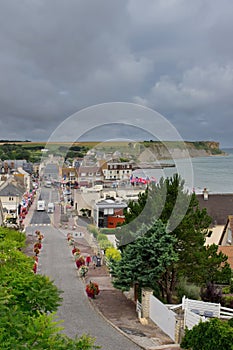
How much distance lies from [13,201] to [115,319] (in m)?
45.6

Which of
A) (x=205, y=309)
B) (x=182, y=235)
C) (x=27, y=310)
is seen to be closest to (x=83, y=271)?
(x=182, y=235)

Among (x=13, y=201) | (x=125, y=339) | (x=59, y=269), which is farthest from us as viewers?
(x=13, y=201)

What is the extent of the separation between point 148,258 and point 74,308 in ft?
12.7

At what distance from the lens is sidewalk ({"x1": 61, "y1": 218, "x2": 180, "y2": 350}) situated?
13.6 m

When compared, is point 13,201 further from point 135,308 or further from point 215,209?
point 135,308

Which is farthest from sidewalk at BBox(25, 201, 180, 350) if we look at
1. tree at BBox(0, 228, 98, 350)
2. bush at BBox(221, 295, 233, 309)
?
tree at BBox(0, 228, 98, 350)

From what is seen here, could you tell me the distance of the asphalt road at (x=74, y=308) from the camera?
1389 cm

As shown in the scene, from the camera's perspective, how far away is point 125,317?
54.1 ft

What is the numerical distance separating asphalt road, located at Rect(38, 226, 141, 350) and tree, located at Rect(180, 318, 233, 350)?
1.89 meters

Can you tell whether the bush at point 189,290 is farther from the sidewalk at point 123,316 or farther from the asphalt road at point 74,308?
the asphalt road at point 74,308

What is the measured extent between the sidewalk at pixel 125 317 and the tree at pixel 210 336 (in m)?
0.88

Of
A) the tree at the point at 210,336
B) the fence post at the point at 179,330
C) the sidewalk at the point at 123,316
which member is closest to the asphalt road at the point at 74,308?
the sidewalk at the point at 123,316

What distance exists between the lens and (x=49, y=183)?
91.2 metres

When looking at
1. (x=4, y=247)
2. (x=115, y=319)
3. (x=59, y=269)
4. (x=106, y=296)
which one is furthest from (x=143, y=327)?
(x=59, y=269)
